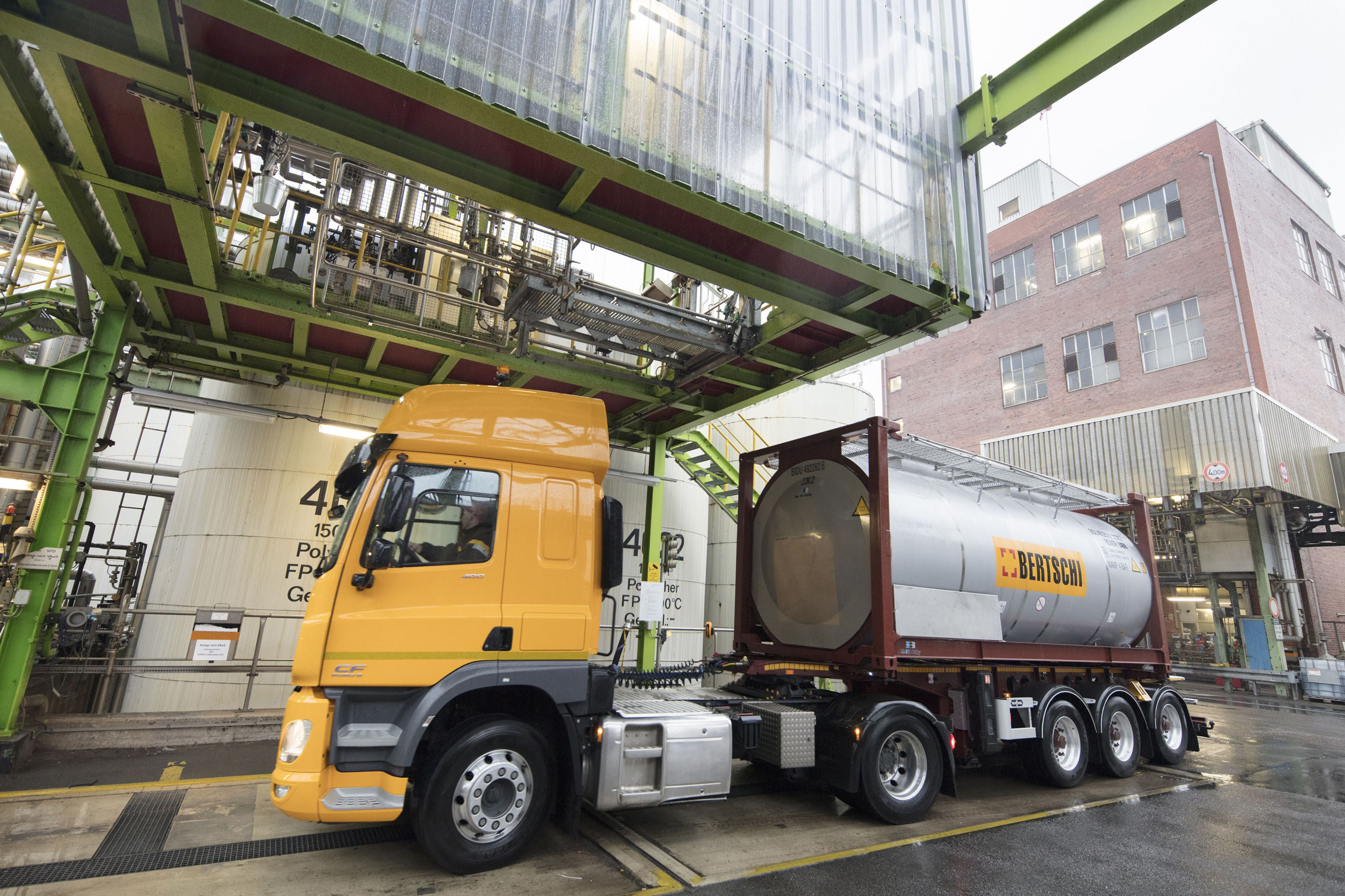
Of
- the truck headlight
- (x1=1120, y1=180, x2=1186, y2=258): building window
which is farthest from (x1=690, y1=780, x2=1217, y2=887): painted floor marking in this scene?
(x1=1120, y1=180, x2=1186, y2=258): building window

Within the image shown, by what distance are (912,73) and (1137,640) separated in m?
8.42

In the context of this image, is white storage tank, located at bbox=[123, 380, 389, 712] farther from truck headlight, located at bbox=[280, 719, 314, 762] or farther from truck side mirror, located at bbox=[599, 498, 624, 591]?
truck side mirror, located at bbox=[599, 498, 624, 591]

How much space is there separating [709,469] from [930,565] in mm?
7332

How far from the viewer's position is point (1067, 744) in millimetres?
7938

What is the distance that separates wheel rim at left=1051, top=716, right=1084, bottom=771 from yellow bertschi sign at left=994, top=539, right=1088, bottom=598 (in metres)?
1.55

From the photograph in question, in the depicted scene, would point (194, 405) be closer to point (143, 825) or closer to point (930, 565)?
point (143, 825)

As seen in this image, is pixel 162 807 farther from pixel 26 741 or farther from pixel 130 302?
pixel 130 302

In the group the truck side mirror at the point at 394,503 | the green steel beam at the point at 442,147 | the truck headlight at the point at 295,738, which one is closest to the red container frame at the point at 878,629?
the green steel beam at the point at 442,147

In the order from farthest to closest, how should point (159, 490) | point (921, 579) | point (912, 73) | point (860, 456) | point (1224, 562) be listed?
point (1224, 562) → point (159, 490) → point (912, 73) → point (860, 456) → point (921, 579)

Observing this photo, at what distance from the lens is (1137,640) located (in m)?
9.52

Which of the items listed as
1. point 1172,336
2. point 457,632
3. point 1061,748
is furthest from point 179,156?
point 1172,336

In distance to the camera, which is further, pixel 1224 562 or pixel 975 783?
pixel 1224 562

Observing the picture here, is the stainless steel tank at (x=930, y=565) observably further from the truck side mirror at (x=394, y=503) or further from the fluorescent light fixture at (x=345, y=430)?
the fluorescent light fixture at (x=345, y=430)

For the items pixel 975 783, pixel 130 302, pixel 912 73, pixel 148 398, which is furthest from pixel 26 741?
pixel 912 73
